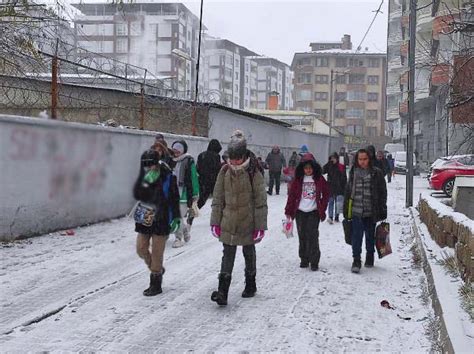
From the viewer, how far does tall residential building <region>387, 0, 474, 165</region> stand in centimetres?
1063

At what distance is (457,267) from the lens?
6.32m

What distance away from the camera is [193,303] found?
231 inches

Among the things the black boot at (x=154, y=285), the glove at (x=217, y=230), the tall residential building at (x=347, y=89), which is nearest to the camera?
the glove at (x=217, y=230)

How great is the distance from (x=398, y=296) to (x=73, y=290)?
3.75m

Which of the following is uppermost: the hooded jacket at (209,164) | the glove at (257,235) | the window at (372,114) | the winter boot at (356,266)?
the window at (372,114)

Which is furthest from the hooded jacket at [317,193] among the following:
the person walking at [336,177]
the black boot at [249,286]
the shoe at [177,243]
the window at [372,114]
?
the window at [372,114]

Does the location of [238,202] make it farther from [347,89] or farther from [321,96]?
Answer: [347,89]

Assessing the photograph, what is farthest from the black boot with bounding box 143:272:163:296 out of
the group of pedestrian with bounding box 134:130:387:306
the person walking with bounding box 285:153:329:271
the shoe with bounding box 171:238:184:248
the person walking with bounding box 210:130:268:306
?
the shoe with bounding box 171:238:184:248

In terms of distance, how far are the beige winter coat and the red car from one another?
16.7m

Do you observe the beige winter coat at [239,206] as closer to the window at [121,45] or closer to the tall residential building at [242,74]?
the window at [121,45]

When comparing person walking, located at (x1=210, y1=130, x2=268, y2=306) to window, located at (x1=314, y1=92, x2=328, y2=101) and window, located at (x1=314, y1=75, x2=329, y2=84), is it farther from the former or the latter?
window, located at (x1=314, y1=92, x2=328, y2=101)

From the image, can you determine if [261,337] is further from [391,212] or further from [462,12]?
[391,212]

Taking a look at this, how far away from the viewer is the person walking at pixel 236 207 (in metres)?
5.68

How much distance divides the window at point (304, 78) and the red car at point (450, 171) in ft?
Answer: 220
